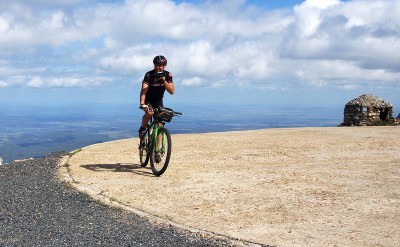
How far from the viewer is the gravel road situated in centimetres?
520

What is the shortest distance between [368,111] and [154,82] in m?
17.8

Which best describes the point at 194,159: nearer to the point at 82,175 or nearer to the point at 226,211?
the point at 82,175

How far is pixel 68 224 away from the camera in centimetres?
587

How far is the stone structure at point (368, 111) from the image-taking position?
2352 centimetres

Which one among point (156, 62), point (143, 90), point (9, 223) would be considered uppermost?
point (156, 62)

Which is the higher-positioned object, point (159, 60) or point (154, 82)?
point (159, 60)

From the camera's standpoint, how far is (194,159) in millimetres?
11352

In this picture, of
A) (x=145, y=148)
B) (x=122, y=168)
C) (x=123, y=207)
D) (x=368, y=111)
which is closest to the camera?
(x=123, y=207)

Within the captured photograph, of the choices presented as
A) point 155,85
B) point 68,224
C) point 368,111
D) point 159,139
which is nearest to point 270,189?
point 159,139

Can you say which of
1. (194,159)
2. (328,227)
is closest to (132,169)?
(194,159)

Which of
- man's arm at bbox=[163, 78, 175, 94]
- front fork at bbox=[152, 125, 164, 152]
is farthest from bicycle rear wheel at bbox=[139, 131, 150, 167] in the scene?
man's arm at bbox=[163, 78, 175, 94]

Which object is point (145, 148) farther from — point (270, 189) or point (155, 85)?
point (270, 189)

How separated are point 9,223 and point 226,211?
10.6 feet

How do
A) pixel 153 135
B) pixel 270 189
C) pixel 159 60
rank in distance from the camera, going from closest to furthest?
pixel 270 189 → pixel 159 60 → pixel 153 135
